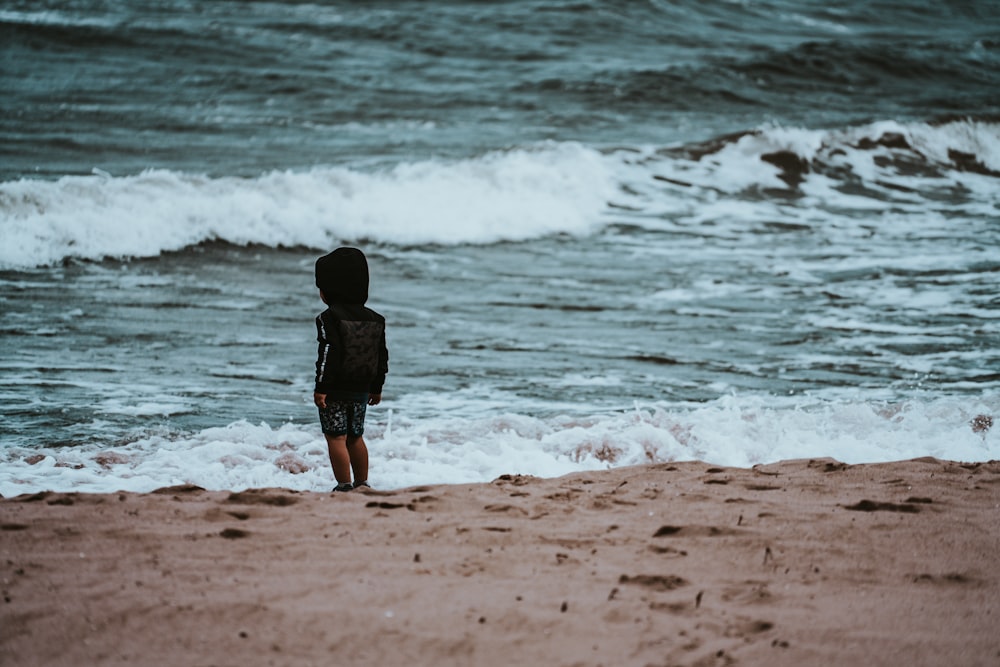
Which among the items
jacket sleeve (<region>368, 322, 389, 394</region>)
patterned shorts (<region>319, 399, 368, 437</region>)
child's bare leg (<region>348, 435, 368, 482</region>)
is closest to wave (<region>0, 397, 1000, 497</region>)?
child's bare leg (<region>348, 435, 368, 482</region>)

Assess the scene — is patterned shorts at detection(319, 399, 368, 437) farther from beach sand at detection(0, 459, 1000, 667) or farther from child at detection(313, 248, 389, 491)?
beach sand at detection(0, 459, 1000, 667)

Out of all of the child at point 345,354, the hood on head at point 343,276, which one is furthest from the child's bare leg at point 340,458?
the hood on head at point 343,276

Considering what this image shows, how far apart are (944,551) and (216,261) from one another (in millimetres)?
9339

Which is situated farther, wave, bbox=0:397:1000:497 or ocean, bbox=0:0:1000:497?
ocean, bbox=0:0:1000:497

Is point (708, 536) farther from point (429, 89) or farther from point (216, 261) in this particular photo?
point (429, 89)

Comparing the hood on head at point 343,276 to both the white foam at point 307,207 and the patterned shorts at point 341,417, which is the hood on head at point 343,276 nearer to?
the patterned shorts at point 341,417

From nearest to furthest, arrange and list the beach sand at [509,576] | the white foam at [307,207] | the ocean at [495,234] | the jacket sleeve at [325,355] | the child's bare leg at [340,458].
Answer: the beach sand at [509,576] < the jacket sleeve at [325,355] < the child's bare leg at [340,458] < the ocean at [495,234] < the white foam at [307,207]

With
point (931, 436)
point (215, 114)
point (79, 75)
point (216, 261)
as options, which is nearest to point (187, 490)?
point (931, 436)

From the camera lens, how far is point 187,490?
187 inches

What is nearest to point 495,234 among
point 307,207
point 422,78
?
point 307,207

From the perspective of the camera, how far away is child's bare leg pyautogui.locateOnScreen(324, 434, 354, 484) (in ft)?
16.5

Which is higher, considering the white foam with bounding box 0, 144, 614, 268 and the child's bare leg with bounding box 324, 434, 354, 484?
the white foam with bounding box 0, 144, 614, 268

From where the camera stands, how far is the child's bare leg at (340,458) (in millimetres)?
5023

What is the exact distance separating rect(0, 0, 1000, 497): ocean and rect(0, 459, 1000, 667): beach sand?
1.10 meters
